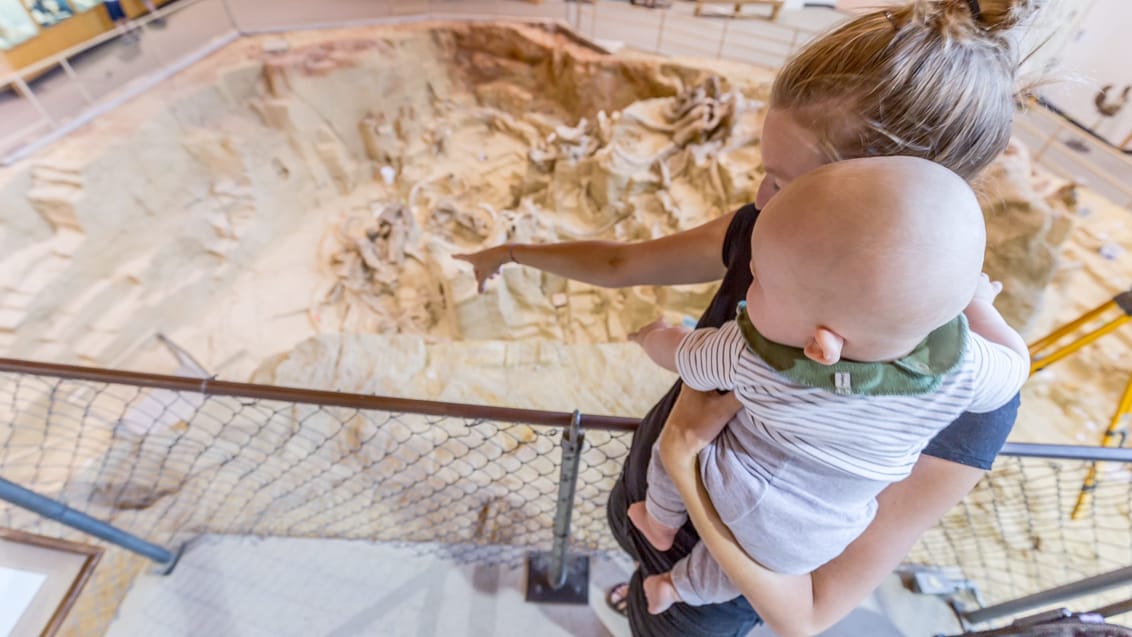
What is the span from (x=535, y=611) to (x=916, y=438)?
4.96ft

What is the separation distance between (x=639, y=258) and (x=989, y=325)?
26.0 inches

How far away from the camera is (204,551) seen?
1.95 m

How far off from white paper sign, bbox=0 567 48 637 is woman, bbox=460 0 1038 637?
155cm

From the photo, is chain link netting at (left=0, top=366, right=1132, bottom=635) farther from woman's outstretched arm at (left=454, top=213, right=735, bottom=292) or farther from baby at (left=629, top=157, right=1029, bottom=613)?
baby at (left=629, top=157, right=1029, bottom=613)

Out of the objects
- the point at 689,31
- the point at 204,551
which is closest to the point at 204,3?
the point at 689,31

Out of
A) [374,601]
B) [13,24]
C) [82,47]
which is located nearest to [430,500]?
[374,601]

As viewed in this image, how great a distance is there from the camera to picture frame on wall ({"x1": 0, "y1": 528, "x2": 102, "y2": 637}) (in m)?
Result: 1.20

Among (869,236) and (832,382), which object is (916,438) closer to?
(832,382)

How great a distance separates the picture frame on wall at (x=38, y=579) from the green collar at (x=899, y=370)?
1685 mm

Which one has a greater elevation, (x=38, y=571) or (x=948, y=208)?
(x=948, y=208)

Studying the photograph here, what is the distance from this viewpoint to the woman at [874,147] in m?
0.59

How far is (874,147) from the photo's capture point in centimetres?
63

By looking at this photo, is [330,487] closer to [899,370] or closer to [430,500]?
[430,500]

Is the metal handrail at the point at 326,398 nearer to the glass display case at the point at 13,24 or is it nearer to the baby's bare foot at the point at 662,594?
the baby's bare foot at the point at 662,594
